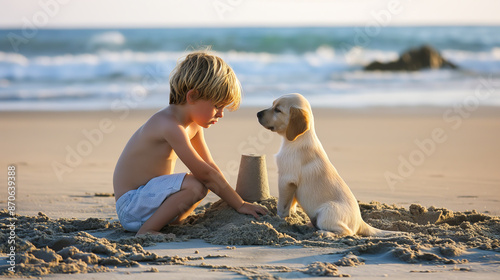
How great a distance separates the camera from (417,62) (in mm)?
22172

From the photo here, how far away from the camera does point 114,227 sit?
15.9 feet

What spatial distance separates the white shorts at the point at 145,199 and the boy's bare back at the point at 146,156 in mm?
89

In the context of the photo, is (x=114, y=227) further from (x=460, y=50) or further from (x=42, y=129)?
(x=460, y=50)

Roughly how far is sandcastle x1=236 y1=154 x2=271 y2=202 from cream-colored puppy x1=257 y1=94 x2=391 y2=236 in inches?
15.6

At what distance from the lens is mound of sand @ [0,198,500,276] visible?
367cm

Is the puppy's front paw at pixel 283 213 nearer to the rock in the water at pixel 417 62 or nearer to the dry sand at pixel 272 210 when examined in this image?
the dry sand at pixel 272 210

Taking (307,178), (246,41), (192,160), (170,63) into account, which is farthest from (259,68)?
(192,160)

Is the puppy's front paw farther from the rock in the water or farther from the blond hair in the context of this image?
the rock in the water

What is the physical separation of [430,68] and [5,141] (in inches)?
633

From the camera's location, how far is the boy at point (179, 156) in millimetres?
4516

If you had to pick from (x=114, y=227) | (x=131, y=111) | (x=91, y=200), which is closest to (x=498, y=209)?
(x=114, y=227)

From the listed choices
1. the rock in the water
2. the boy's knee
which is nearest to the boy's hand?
the boy's knee

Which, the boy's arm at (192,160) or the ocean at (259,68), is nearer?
the boy's arm at (192,160)

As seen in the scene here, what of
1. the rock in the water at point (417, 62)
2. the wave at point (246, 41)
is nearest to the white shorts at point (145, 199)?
the rock in the water at point (417, 62)
